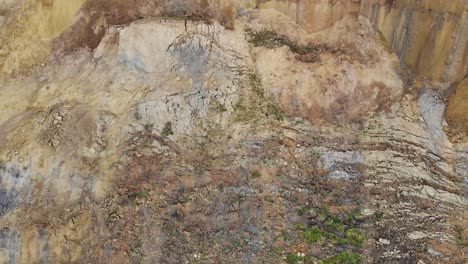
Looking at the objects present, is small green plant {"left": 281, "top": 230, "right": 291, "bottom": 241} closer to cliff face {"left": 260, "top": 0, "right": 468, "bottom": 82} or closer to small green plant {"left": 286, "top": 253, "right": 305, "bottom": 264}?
small green plant {"left": 286, "top": 253, "right": 305, "bottom": 264}

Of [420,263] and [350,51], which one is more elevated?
[350,51]

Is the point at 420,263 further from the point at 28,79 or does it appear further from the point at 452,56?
the point at 28,79

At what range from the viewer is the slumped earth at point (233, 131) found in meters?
15.8

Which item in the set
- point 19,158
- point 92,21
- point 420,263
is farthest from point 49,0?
point 420,263

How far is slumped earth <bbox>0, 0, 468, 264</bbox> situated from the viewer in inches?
623

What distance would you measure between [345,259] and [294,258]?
139 cm

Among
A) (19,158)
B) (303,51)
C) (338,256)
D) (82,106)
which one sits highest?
(303,51)

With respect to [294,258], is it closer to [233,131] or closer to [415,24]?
[233,131]

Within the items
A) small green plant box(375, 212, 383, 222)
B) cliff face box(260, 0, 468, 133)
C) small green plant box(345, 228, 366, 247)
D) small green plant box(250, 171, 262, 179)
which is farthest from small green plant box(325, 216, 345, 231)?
cliff face box(260, 0, 468, 133)

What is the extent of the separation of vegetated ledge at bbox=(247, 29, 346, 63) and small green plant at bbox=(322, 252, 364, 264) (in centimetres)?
Result: 647

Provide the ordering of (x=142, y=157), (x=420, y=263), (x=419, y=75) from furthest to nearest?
(x=419, y=75), (x=142, y=157), (x=420, y=263)

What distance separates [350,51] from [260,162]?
4929 millimetres

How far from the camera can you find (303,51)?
18.6 metres

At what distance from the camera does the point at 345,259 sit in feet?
49.9
